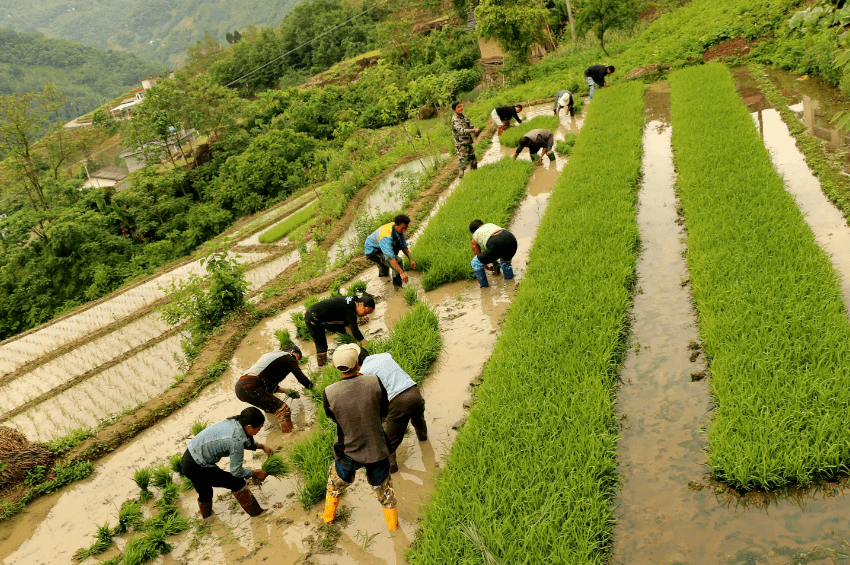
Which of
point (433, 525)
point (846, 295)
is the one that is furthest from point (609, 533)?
Answer: point (846, 295)

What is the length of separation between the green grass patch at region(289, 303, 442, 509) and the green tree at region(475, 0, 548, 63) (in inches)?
595

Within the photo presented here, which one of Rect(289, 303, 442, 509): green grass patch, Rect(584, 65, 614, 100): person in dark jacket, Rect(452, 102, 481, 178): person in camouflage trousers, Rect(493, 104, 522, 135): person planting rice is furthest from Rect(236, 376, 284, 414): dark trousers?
Rect(584, 65, 614, 100): person in dark jacket

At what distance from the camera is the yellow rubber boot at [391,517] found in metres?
4.14

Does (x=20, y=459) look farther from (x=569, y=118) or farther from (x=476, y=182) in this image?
(x=569, y=118)

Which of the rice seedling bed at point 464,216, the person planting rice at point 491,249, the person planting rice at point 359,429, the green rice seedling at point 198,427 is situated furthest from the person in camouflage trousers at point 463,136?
the person planting rice at point 359,429

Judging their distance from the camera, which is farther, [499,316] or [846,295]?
[499,316]

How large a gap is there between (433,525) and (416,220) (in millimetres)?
7423

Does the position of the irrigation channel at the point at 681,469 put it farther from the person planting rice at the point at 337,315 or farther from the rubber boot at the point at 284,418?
the rubber boot at the point at 284,418

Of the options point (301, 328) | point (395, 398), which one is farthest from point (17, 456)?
point (395, 398)

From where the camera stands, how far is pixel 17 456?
5.96 metres

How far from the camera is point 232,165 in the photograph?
975 inches

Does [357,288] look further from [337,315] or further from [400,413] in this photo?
[400,413]

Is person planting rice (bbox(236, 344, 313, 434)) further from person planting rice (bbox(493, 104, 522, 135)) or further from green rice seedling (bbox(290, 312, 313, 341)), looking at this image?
person planting rice (bbox(493, 104, 522, 135))

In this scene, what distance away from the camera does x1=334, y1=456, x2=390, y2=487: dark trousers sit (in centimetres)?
408
